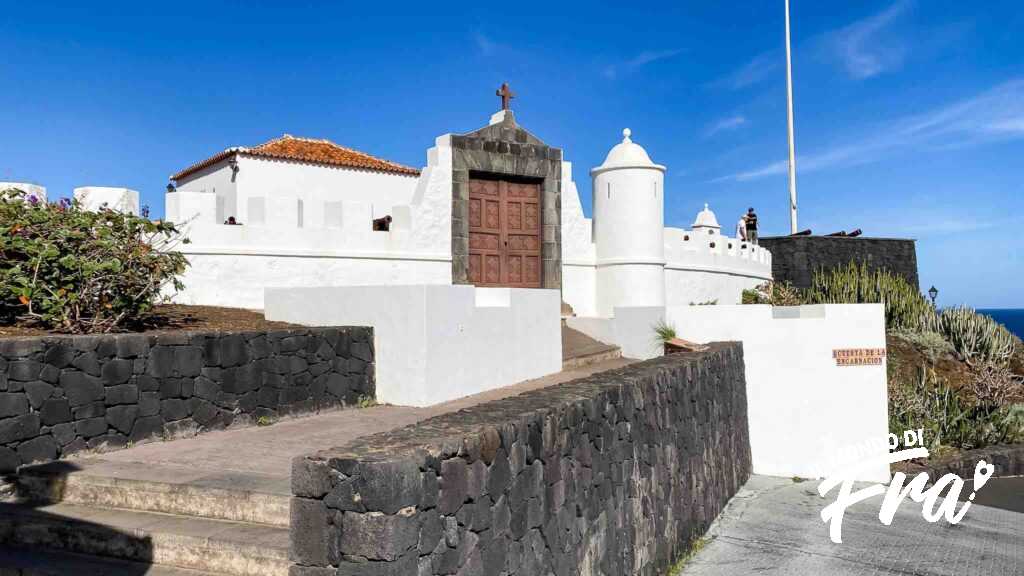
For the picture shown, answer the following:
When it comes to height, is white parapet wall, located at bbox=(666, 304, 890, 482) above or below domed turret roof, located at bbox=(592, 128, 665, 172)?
below

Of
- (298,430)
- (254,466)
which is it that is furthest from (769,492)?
(254,466)

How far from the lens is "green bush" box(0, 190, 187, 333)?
762cm

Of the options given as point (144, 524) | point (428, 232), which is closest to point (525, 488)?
point (144, 524)

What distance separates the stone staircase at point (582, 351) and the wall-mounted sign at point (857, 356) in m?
3.59

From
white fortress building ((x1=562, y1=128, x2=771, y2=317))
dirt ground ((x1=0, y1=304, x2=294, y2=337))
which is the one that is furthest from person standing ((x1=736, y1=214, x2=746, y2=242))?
dirt ground ((x1=0, y1=304, x2=294, y2=337))

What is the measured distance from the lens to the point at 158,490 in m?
5.29

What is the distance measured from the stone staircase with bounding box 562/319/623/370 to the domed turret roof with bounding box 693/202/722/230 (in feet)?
52.0

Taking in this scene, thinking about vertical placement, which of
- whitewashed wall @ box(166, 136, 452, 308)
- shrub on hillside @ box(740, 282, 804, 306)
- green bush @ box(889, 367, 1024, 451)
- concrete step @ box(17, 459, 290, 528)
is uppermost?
whitewashed wall @ box(166, 136, 452, 308)

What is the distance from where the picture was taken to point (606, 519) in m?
5.38

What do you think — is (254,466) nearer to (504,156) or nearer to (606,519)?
(606,519)

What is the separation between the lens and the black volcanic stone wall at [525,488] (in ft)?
10.3

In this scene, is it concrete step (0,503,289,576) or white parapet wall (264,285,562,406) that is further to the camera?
white parapet wall (264,285,562,406)

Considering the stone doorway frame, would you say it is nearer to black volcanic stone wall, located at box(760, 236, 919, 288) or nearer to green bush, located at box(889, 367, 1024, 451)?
green bush, located at box(889, 367, 1024, 451)

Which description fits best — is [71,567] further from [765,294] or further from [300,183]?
[765,294]
